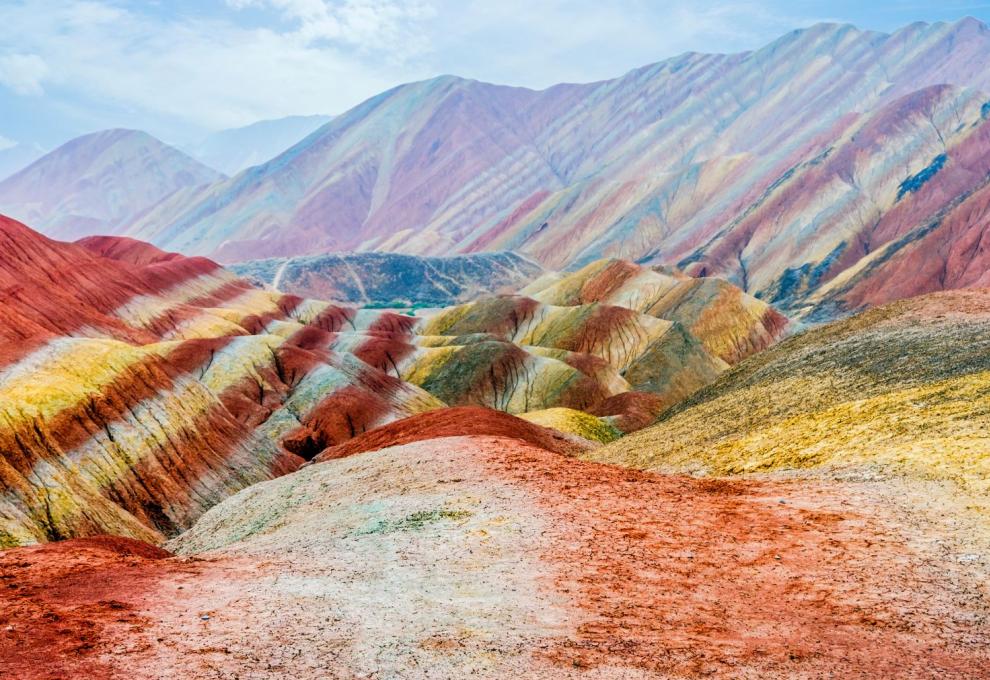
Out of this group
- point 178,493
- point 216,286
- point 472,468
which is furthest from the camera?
point 216,286

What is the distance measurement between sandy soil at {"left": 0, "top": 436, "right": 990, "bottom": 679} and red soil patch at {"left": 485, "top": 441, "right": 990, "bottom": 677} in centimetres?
6

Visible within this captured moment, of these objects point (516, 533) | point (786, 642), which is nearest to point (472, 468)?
point (516, 533)

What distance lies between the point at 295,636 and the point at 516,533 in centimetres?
795

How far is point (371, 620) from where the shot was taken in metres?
16.4

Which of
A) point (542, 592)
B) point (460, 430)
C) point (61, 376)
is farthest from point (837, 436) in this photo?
point (61, 376)

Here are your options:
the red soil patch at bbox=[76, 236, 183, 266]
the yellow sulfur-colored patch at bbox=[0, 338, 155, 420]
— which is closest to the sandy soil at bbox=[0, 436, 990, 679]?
the yellow sulfur-colored patch at bbox=[0, 338, 155, 420]

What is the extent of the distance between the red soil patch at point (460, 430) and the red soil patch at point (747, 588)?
18.5 meters

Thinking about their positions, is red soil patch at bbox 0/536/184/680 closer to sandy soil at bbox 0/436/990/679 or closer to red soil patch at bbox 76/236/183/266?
sandy soil at bbox 0/436/990/679

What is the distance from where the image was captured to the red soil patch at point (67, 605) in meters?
14.0

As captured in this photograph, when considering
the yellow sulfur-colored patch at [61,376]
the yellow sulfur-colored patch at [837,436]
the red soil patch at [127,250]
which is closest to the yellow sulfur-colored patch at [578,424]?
the yellow sulfur-colored patch at [837,436]

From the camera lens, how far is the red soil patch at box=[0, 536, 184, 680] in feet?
45.9

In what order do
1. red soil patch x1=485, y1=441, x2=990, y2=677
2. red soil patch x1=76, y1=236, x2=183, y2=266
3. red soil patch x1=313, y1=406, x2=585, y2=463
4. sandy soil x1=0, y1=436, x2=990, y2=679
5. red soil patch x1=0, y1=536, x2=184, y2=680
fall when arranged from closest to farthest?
red soil patch x1=0, y1=536, x2=184, y2=680
sandy soil x1=0, y1=436, x2=990, y2=679
red soil patch x1=485, y1=441, x2=990, y2=677
red soil patch x1=313, y1=406, x2=585, y2=463
red soil patch x1=76, y1=236, x2=183, y2=266

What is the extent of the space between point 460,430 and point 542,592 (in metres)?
26.6

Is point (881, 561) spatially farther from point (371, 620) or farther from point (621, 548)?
point (371, 620)
